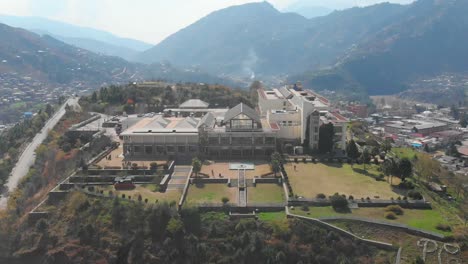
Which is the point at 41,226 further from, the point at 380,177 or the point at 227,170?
the point at 380,177

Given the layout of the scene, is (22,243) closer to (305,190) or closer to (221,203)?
(221,203)

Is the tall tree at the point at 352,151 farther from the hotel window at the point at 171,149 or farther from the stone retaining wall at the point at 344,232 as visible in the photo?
the hotel window at the point at 171,149

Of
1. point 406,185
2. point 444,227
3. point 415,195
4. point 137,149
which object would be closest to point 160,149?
point 137,149

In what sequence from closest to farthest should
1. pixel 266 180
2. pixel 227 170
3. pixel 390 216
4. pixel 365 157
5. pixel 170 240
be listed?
pixel 170 240, pixel 390 216, pixel 266 180, pixel 227 170, pixel 365 157

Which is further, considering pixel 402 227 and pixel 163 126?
pixel 163 126

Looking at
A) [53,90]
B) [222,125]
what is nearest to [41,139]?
[222,125]

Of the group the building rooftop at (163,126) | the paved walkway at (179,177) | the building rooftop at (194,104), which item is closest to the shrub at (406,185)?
the paved walkway at (179,177)
